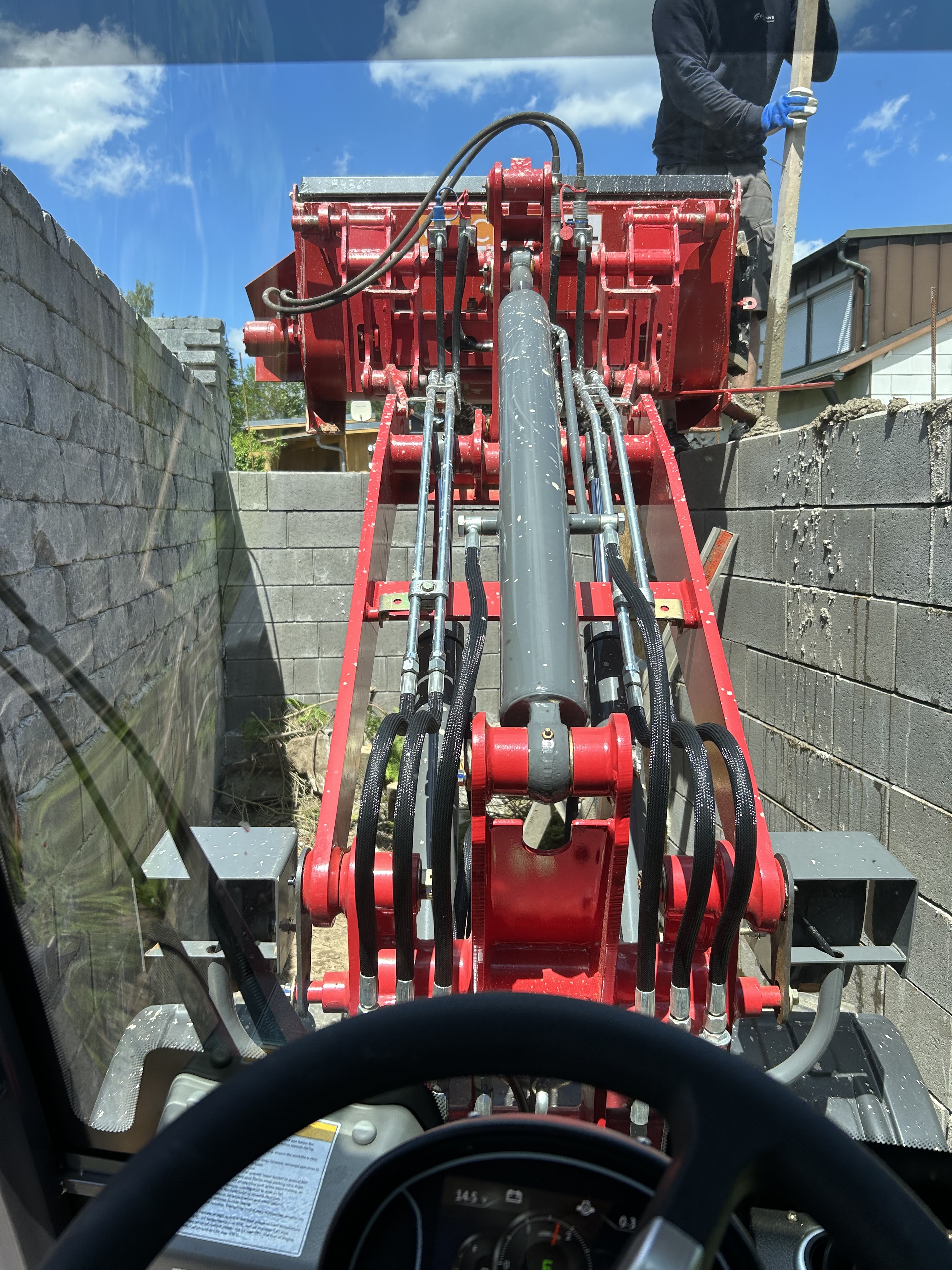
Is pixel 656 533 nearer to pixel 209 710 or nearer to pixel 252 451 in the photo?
pixel 209 710

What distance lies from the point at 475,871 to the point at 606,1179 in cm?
91

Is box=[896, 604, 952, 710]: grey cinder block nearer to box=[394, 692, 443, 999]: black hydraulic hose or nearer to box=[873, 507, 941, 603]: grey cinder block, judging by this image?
box=[873, 507, 941, 603]: grey cinder block

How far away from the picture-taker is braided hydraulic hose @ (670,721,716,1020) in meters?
1.62

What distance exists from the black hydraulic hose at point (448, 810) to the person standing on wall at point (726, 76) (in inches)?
46.8

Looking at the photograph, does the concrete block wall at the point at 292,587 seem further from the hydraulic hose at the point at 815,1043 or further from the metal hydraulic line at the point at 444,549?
the hydraulic hose at the point at 815,1043

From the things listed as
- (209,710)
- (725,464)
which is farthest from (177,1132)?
(209,710)

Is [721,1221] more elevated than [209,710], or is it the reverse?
[721,1221]

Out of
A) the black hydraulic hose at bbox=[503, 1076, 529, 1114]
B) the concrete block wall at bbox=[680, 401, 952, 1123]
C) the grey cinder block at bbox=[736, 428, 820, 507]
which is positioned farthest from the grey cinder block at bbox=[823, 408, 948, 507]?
the black hydraulic hose at bbox=[503, 1076, 529, 1114]

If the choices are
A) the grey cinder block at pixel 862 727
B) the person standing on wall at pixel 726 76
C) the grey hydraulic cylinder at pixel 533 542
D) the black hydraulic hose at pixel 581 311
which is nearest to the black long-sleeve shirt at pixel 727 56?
the person standing on wall at pixel 726 76

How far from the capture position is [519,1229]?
0.75 meters

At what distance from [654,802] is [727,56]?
1562 mm

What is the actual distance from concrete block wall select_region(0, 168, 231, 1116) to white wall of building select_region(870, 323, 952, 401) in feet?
9.25

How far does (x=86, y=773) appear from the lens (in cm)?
170

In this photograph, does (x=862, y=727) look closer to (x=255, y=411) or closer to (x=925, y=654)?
(x=925, y=654)
